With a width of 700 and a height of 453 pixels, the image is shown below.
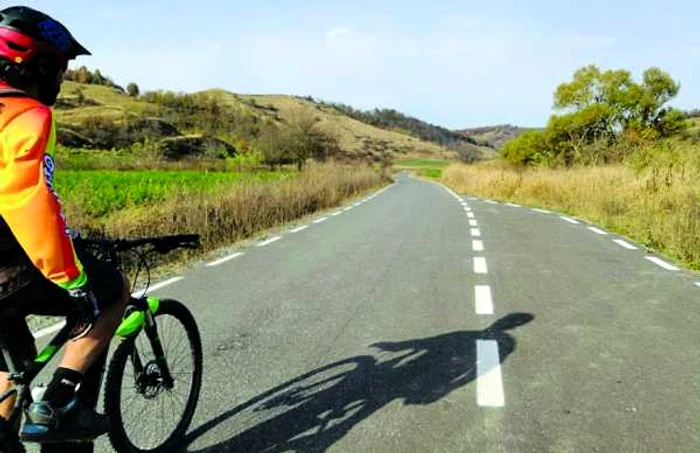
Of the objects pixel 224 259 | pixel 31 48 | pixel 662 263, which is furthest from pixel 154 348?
pixel 662 263

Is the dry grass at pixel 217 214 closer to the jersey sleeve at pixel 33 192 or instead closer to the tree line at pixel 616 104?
the jersey sleeve at pixel 33 192

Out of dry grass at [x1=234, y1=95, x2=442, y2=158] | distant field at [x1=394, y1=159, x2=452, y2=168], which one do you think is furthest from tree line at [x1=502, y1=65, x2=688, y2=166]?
dry grass at [x1=234, y1=95, x2=442, y2=158]

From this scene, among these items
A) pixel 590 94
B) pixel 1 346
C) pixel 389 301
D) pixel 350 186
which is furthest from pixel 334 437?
pixel 590 94

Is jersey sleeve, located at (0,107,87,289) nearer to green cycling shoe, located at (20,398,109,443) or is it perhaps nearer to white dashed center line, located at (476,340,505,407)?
green cycling shoe, located at (20,398,109,443)

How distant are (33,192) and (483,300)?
208 inches

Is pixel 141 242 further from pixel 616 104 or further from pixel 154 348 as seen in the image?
pixel 616 104

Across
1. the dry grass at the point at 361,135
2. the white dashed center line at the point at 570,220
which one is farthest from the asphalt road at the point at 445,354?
the dry grass at the point at 361,135

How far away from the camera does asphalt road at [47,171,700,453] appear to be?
11.1 feet

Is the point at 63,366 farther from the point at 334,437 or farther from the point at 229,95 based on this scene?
the point at 229,95

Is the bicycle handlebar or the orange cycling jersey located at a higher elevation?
the orange cycling jersey

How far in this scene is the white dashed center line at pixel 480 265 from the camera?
8148 mm

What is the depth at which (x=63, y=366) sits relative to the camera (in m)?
2.33

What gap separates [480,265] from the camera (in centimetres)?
859

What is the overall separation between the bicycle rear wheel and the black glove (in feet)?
1.37
